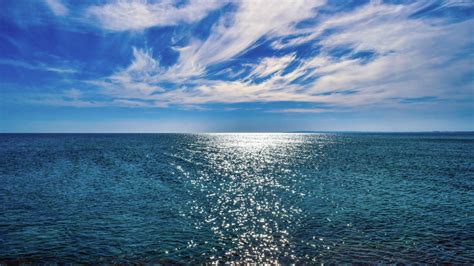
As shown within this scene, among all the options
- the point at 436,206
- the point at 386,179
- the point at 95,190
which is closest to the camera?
the point at 436,206

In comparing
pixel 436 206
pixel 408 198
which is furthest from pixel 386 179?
pixel 436 206

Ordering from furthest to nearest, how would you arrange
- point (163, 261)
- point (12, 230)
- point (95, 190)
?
1. point (95, 190)
2. point (12, 230)
3. point (163, 261)

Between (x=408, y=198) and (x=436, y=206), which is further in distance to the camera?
(x=408, y=198)

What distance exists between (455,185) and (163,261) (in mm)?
45270

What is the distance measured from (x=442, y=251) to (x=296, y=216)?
451 inches

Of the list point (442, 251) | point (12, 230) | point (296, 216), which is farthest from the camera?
point (296, 216)

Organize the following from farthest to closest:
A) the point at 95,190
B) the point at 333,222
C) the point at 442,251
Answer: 1. the point at 95,190
2. the point at 333,222
3. the point at 442,251

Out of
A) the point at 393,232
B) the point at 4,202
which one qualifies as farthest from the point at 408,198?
the point at 4,202

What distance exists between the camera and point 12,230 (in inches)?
882

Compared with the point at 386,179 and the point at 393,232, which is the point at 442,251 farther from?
the point at 386,179

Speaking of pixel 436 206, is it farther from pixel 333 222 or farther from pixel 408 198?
pixel 333 222

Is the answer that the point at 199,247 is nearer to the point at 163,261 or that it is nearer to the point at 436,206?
the point at 163,261

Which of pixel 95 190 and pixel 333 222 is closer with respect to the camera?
pixel 333 222

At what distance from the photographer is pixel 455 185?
42.1 m
